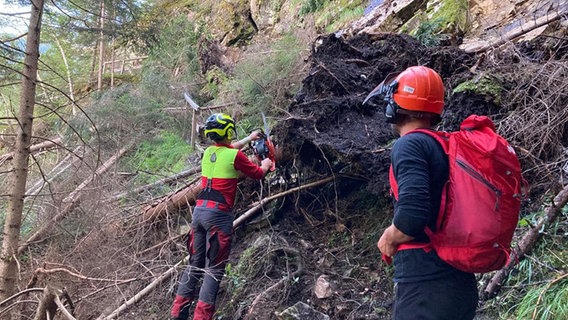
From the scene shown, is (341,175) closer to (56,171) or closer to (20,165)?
(20,165)

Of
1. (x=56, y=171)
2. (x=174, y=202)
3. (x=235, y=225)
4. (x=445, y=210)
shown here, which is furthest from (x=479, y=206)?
(x=56, y=171)

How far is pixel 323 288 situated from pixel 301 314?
1.25 ft

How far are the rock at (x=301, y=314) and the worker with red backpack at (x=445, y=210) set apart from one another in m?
2.21

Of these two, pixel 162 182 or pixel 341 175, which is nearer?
pixel 341 175

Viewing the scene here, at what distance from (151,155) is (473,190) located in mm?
8750

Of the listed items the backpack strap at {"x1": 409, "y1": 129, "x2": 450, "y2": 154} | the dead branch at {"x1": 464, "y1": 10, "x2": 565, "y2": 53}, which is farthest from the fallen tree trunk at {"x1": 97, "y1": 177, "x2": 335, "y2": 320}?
the backpack strap at {"x1": 409, "y1": 129, "x2": 450, "y2": 154}

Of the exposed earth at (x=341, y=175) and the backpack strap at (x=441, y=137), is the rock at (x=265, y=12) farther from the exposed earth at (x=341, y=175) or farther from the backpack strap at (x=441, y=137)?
the backpack strap at (x=441, y=137)

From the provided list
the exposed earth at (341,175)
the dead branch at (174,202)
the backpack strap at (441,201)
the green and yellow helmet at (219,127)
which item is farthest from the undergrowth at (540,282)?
the dead branch at (174,202)

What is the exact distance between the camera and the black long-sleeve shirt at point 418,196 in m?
1.99

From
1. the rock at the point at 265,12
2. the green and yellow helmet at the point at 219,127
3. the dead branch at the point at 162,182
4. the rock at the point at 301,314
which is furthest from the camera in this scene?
the rock at the point at 265,12

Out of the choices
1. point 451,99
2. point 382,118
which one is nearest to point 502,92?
point 451,99

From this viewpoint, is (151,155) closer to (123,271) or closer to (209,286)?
(123,271)

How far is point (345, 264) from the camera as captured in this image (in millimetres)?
4840

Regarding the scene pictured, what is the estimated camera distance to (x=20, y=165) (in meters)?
4.77
